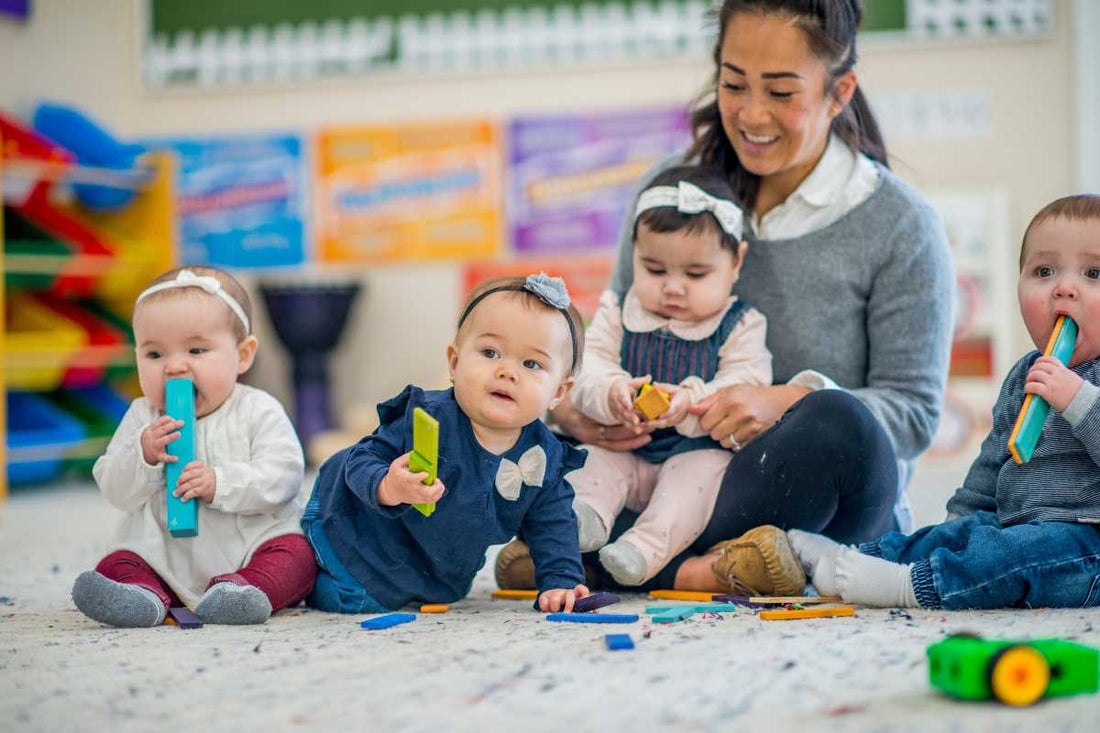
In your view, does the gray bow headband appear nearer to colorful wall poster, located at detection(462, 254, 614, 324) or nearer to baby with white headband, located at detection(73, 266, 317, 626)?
baby with white headband, located at detection(73, 266, 317, 626)

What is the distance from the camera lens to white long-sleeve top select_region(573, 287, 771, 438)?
183 cm

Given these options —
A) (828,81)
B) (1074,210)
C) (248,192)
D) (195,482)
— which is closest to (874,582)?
(1074,210)

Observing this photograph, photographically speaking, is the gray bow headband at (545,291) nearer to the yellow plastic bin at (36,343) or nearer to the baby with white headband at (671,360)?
the baby with white headband at (671,360)

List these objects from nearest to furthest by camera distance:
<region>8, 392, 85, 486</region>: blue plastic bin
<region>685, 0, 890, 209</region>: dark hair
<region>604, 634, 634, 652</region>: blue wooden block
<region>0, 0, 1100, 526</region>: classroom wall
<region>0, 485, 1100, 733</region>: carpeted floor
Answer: <region>0, 485, 1100, 733</region>: carpeted floor < <region>604, 634, 634, 652</region>: blue wooden block < <region>685, 0, 890, 209</region>: dark hair < <region>8, 392, 85, 486</region>: blue plastic bin < <region>0, 0, 1100, 526</region>: classroom wall

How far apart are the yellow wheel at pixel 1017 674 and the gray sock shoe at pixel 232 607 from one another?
34.6 inches

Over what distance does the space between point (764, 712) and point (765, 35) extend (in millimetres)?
1124

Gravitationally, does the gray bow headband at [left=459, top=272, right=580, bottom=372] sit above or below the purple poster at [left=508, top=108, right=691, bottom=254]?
below

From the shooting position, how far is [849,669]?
47.9 inches

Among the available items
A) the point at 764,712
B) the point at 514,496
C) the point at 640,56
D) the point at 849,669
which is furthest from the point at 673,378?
the point at 640,56

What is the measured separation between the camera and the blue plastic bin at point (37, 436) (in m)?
3.63

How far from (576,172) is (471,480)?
3030mm

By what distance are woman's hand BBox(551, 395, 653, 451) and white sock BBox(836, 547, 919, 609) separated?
0.34 metres

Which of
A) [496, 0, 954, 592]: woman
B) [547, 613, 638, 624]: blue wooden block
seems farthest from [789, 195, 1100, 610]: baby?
[547, 613, 638, 624]: blue wooden block

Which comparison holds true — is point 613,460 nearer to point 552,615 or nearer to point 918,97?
point 552,615
